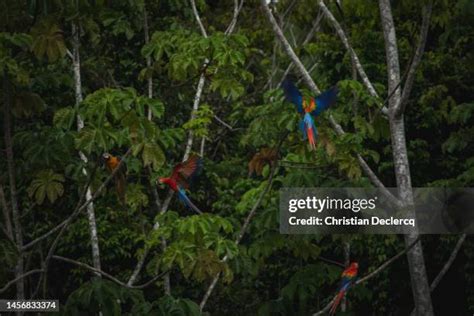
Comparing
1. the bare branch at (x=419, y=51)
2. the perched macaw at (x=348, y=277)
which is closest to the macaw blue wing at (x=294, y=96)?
the bare branch at (x=419, y=51)

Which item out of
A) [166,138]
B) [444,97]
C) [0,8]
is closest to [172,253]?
[166,138]

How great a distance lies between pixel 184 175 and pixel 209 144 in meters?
5.44

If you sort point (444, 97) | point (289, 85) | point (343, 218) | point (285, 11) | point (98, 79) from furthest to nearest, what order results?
point (285, 11)
point (444, 97)
point (98, 79)
point (343, 218)
point (289, 85)

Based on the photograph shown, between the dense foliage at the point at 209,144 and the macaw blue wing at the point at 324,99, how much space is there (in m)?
0.15

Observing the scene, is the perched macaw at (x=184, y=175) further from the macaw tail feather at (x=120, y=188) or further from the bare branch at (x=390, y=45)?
the bare branch at (x=390, y=45)

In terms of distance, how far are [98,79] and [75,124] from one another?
2.71ft

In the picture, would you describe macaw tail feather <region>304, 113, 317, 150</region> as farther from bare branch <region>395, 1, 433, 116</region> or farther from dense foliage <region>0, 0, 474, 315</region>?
bare branch <region>395, 1, 433, 116</region>

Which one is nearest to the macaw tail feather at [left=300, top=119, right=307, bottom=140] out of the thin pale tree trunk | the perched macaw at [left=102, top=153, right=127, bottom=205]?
the thin pale tree trunk

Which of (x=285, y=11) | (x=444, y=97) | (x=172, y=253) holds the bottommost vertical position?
(x=172, y=253)

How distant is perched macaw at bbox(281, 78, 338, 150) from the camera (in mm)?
7380

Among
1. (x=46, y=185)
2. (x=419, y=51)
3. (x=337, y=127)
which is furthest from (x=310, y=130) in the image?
(x=46, y=185)

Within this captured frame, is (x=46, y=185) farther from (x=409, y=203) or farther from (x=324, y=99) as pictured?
(x=409, y=203)

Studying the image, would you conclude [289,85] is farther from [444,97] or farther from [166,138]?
[444,97]

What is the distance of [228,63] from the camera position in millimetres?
8727
